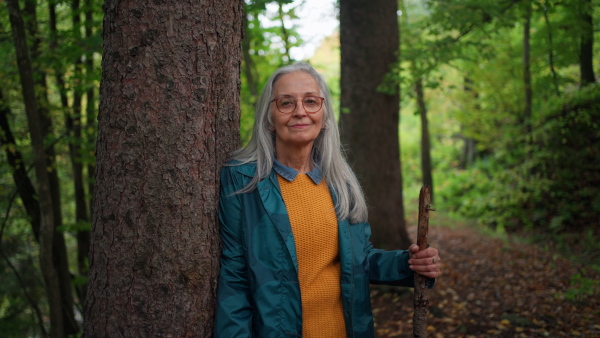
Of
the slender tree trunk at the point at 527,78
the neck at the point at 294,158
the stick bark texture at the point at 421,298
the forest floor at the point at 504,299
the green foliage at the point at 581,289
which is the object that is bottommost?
the forest floor at the point at 504,299

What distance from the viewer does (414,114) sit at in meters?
6.14

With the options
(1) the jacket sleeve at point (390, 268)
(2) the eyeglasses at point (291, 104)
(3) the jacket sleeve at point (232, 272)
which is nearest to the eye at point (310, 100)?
(2) the eyeglasses at point (291, 104)

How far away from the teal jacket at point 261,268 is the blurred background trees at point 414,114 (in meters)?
1.24

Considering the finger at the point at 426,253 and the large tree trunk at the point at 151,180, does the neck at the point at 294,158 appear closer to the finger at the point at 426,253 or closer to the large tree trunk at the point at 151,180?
the large tree trunk at the point at 151,180

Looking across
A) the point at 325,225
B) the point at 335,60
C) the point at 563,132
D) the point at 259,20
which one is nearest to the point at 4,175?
the point at 259,20

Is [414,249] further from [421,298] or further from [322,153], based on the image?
[322,153]

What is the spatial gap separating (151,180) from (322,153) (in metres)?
1.00

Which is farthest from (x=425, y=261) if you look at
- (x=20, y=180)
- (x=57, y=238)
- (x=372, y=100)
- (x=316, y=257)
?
(x=57, y=238)

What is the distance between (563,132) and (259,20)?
7.98 meters

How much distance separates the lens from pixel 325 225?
2.23 metres

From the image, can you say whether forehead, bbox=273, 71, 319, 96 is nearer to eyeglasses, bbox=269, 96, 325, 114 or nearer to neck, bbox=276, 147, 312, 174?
eyeglasses, bbox=269, 96, 325, 114

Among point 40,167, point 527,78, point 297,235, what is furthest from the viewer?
point 527,78

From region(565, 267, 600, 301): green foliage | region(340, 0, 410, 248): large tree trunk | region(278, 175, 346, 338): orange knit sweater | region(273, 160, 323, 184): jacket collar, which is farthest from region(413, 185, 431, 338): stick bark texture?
region(565, 267, 600, 301): green foliage

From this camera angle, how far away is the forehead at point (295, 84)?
2.29 m
